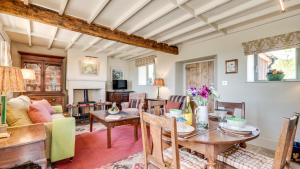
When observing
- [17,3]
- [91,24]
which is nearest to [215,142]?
[91,24]

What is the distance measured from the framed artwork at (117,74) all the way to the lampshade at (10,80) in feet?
17.7

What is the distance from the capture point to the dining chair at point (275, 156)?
1078 mm

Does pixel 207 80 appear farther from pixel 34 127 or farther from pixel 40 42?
pixel 40 42

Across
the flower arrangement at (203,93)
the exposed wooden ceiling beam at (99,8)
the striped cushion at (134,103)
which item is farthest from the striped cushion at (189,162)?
the striped cushion at (134,103)

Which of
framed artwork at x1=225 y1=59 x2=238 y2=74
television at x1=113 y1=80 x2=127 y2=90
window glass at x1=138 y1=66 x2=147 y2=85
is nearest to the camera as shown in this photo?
framed artwork at x1=225 y1=59 x2=238 y2=74

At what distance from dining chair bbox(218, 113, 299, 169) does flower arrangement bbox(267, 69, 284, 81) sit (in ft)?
6.65

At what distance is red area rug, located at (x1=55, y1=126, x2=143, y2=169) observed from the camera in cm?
223

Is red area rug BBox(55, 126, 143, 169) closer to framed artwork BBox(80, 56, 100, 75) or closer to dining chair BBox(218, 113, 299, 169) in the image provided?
dining chair BBox(218, 113, 299, 169)

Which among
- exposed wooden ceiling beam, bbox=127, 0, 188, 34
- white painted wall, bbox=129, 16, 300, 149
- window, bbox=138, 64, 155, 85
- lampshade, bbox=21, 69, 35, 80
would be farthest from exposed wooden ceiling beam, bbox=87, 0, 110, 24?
window, bbox=138, 64, 155, 85

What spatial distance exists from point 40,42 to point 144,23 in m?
3.93

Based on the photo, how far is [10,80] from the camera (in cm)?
141

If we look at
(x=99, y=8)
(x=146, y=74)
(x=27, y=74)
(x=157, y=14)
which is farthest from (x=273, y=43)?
(x=27, y=74)

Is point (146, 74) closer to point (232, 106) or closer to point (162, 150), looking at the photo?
point (232, 106)

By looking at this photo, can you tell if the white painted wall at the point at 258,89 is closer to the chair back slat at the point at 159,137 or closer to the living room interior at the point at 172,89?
the living room interior at the point at 172,89
